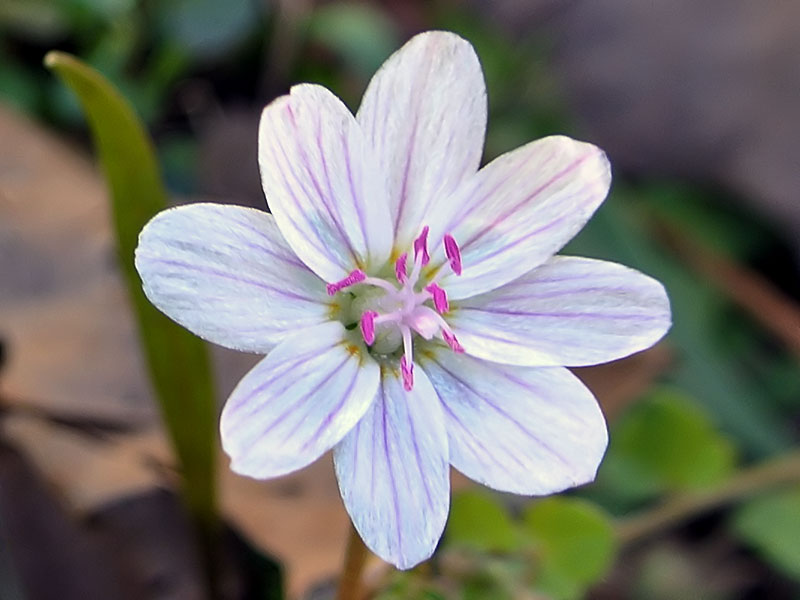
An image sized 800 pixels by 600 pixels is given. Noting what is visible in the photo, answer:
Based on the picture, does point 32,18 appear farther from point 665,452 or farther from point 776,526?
point 776,526

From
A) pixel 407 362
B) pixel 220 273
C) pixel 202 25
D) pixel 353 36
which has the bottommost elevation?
pixel 353 36

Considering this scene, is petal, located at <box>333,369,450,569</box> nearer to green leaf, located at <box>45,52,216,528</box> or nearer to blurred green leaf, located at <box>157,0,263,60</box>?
green leaf, located at <box>45,52,216,528</box>

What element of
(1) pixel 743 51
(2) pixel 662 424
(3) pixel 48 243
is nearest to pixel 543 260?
(2) pixel 662 424

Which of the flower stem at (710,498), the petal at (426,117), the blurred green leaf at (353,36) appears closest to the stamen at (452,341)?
the petal at (426,117)

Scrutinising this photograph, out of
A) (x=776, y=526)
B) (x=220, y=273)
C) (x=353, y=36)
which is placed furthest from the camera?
(x=353, y=36)

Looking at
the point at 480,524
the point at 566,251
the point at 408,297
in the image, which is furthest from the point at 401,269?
the point at 566,251

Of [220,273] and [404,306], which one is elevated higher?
[220,273]

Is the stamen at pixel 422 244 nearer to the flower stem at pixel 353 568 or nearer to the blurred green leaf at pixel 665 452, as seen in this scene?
the flower stem at pixel 353 568

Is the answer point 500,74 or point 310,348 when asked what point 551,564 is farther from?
point 500,74
